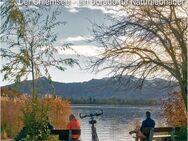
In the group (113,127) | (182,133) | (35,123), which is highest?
(35,123)

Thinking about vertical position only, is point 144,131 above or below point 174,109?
below

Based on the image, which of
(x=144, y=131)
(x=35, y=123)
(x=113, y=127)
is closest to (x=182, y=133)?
(x=144, y=131)

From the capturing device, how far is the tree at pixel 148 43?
1199cm

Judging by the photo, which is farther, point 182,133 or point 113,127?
point 113,127

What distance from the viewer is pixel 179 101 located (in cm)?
1689

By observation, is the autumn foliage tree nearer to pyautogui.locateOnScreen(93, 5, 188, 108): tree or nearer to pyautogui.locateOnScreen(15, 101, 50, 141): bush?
pyautogui.locateOnScreen(93, 5, 188, 108): tree

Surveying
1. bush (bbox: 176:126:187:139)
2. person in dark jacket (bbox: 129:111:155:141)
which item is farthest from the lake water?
bush (bbox: 176:126:187:139)

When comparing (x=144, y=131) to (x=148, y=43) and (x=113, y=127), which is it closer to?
(x=148, y=43)

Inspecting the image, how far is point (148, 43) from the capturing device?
1244 centimetres

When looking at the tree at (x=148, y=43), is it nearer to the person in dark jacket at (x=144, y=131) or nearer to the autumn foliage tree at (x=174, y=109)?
the person in dark jacket at (x=144, y=131)

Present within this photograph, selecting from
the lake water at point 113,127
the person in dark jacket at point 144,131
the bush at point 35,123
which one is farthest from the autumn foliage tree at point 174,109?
the bush at point 35,123

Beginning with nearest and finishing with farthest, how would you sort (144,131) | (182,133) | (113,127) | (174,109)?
(144,131)
(182,133)
(174,109)
(113,127)

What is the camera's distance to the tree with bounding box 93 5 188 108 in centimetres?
1199

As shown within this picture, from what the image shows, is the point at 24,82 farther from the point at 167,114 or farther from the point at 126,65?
the point at 167,114
